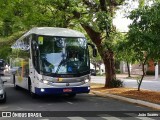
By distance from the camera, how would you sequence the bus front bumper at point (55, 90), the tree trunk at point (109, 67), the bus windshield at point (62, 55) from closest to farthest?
the bus front bumper at point (55, 90) → the bus windshield at point (62, 55) → the tree trunk at point (109, 67)

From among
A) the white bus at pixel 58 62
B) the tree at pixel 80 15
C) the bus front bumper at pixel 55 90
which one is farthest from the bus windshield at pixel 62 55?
the tree at pixel 80 15

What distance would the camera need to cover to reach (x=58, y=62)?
18.0m

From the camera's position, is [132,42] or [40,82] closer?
[40,82]

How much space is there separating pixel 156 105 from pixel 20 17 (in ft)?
52.8

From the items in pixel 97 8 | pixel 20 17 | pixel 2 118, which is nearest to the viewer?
pixel 2 118

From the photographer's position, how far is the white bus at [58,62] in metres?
17.8

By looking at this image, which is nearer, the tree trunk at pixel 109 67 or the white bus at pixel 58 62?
the white bus at pixel 58 62

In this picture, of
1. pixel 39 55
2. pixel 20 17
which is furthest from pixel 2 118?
pixel 20 17

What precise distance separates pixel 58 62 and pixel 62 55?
427 millimetres

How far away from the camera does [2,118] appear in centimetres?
1277

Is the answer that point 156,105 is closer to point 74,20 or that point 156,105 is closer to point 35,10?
point 74,20

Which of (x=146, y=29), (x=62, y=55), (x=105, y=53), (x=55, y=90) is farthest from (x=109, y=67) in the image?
(x=55, y=90)

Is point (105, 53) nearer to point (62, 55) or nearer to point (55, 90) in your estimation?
point (62, 55)

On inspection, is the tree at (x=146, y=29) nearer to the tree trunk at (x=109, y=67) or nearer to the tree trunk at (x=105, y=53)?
the tree trunk at (x=105, y=53)
